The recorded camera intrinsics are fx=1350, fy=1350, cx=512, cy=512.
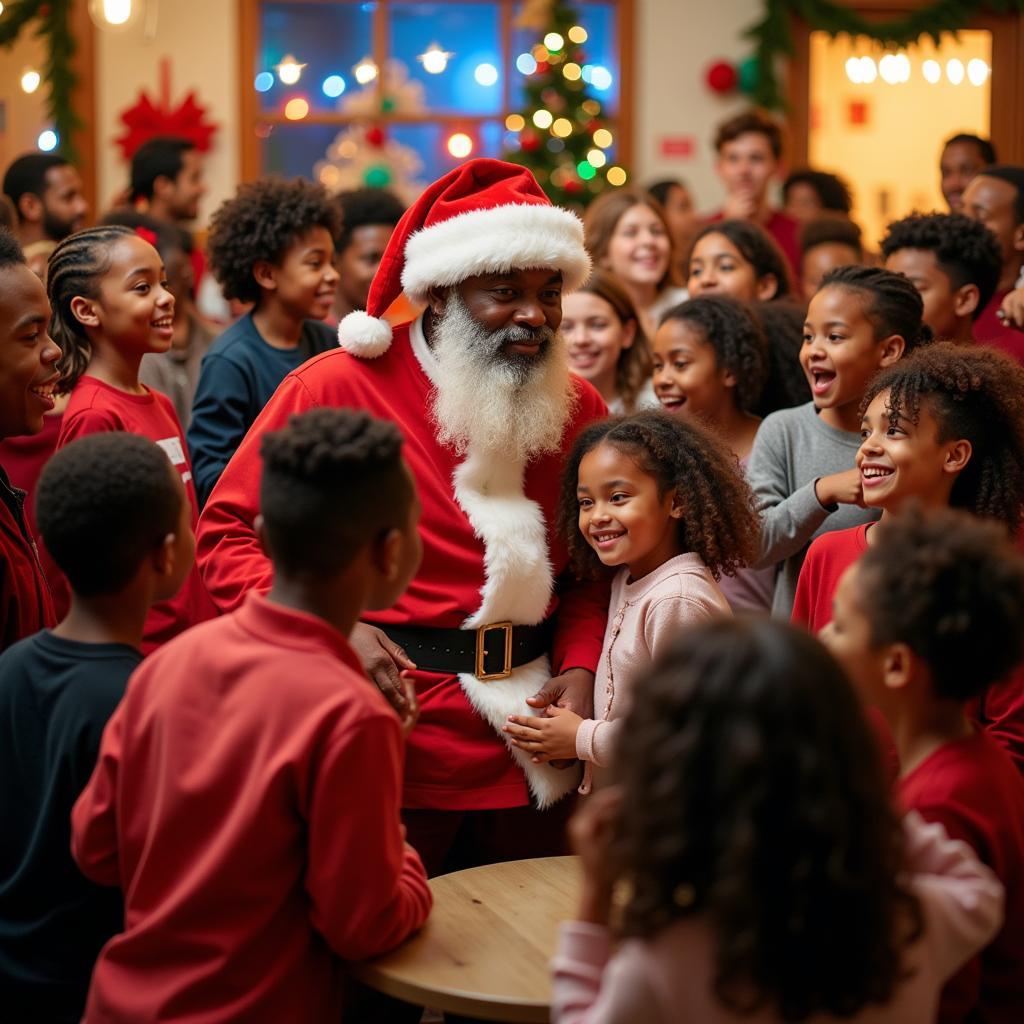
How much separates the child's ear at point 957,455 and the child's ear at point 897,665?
99cm

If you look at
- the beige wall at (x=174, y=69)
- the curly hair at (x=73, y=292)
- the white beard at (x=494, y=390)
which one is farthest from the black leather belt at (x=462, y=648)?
the beige wall at (x=174, y=69)

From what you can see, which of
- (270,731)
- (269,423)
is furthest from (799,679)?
(269,423)

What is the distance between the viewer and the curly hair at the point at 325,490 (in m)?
2.03

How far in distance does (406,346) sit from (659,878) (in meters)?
1.87

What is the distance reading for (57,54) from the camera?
893cm

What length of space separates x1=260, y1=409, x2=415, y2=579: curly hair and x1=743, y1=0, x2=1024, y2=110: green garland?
26.3 feet

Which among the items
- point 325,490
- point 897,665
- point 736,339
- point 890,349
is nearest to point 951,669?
point 897,665

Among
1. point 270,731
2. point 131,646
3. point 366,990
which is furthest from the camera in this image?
point 366,990

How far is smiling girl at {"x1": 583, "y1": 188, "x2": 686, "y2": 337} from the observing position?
5570 mm

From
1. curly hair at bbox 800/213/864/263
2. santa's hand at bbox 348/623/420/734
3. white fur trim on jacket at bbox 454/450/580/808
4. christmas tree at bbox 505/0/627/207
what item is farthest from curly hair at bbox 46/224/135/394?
christmas tree at bbox 505/0/627/207

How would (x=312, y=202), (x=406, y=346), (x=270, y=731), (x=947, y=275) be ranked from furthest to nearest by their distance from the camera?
(x=312, y=202) → (x=947, y=275) → (x=406, y=346) → (x=270, y=731)

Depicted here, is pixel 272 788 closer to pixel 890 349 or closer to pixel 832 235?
pixel 890 349

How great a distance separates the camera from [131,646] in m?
2.34

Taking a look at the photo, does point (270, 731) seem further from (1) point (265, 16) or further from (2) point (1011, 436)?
(1) point (265, 16)
